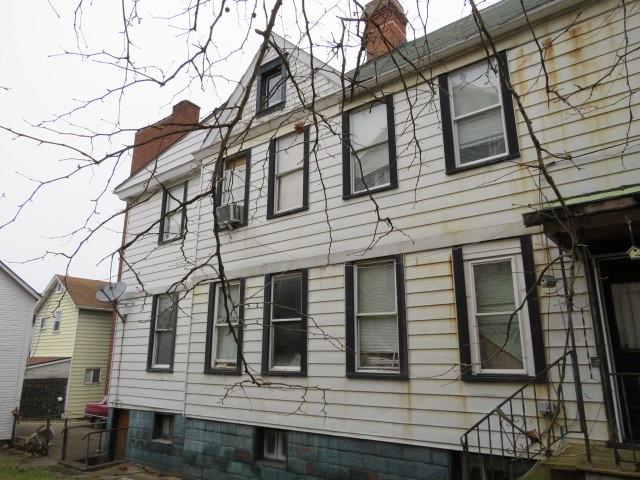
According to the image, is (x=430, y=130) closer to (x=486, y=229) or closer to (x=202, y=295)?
(x=486, y=229)

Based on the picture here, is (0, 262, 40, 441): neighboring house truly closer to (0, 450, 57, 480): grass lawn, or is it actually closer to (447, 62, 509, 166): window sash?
(0, 450, 57, 480): grass lawn

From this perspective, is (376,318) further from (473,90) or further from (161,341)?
(161,341)

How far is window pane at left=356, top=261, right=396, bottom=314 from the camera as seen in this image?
7.41 meters

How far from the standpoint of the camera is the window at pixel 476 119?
6715 mm

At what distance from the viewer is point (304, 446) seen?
7836mm

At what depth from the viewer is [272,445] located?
8641 millimetres

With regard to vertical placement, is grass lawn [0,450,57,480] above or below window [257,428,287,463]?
below

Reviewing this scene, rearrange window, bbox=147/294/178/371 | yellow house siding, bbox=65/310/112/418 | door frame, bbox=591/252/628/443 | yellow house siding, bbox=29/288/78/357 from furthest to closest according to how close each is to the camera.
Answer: yellow house siding, bbox=29/288/78/357 → yellow house siding, bbox=65/310/112/418 → window, bbox=147/294/178/371 → door frame, bbox=591/252/628/443

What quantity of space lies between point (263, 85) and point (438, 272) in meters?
5.99

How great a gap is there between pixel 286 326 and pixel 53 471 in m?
7.45

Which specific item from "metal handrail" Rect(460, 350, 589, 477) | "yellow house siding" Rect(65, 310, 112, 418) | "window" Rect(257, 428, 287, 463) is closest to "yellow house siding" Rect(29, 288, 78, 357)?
"yellow house siding" Rect(65, 310, 112, 418)

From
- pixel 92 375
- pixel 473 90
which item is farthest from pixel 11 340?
pixel 473 90

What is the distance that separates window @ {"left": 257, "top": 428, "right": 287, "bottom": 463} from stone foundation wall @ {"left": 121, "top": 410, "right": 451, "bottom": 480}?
127mm

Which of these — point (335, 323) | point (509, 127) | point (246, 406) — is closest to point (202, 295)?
point (246, 406)
